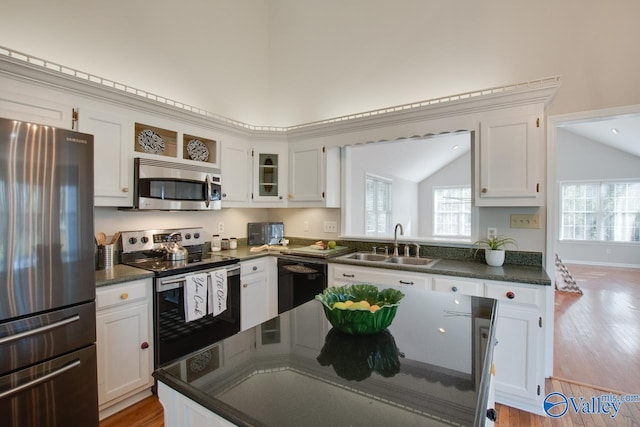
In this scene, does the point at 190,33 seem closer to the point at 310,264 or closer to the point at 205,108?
the point at 205,108

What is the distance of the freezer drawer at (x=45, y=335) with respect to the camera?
4.45 ft

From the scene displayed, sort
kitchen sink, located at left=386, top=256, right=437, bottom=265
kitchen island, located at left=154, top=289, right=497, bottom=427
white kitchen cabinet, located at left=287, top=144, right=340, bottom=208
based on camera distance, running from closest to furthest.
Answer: kitchen island, located at left=154, top=289, right=497, bottom=427, kitchen sink, located at left=386, top=256, right=437, bottom=265, white kitchen cabinet, located at left=287, top=144, right=340, bottom=208

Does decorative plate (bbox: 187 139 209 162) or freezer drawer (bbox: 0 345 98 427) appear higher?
decorative plate (bbox: 187 139 209 162)

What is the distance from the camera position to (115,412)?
6.47ft

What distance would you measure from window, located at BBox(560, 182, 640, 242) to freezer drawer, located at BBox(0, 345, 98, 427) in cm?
989

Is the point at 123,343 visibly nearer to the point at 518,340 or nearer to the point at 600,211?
the point at 518,340

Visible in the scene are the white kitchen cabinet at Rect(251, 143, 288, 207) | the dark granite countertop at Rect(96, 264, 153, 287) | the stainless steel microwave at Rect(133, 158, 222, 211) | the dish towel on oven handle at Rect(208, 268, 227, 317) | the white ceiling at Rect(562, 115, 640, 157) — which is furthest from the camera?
the white ceiling at Rect(562, 115, 640, 157)

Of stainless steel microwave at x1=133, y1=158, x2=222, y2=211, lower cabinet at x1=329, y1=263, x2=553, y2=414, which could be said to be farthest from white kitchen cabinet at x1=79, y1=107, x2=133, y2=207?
lower cabinet at x1=329, y1=263, x2=553, y2=414

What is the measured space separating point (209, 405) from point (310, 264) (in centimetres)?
215

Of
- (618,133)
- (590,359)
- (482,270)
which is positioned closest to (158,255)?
(482,270)

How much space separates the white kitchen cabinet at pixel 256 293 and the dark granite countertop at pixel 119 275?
855 millimetres

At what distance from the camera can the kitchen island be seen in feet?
2.10

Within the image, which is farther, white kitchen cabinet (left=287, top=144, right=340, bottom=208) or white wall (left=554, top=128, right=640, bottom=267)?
white wall (left=554, top=128, right=640, bottom=267)

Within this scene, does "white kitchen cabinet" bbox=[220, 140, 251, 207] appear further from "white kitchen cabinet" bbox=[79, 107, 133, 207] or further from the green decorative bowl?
the green decorative bowl
